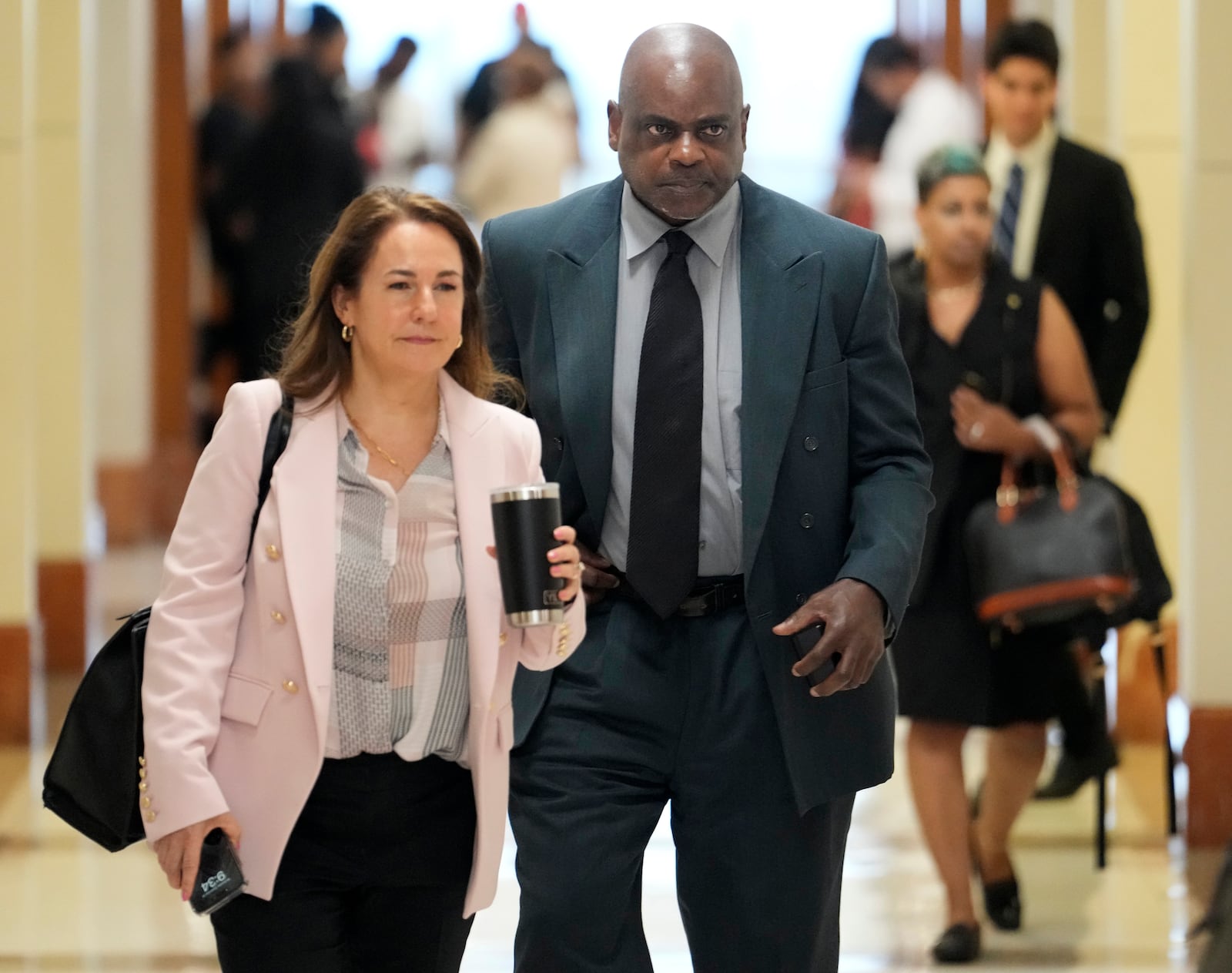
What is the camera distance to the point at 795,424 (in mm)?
3371

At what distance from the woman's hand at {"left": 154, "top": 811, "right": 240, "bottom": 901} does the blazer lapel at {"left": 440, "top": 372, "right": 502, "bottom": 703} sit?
16.4 inches

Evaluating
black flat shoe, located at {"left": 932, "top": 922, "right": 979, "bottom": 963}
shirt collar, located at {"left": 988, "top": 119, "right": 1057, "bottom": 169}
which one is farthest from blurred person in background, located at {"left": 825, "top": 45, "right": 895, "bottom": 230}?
black flat shoe, located at {"left": 932, "top": 922, "right": 979, "bottom": 963}

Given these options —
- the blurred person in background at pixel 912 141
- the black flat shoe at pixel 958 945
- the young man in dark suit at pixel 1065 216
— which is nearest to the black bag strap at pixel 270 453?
the black flat shoe at pixel 958 945

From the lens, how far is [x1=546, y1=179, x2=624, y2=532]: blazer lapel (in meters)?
3.38

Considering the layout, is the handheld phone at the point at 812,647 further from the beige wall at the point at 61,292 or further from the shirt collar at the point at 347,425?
the beige wall at the point at 61,292

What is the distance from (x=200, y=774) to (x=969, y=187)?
3.01m

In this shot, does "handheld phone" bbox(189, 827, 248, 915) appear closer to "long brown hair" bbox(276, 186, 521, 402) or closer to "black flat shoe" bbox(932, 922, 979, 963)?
"long brown hair" bbox(276, 186, 521, 402)

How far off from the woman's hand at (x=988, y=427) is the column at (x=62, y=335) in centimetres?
445

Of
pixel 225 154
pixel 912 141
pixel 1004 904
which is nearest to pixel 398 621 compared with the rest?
pixel 1004 904

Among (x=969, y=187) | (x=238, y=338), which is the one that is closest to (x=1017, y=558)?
(x=969, y=187)

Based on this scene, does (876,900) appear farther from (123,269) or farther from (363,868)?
(123,269)

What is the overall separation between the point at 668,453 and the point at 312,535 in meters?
0.62

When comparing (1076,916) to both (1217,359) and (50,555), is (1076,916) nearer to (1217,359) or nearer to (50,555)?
(1217,359)

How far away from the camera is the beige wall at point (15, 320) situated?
23.5 feet
